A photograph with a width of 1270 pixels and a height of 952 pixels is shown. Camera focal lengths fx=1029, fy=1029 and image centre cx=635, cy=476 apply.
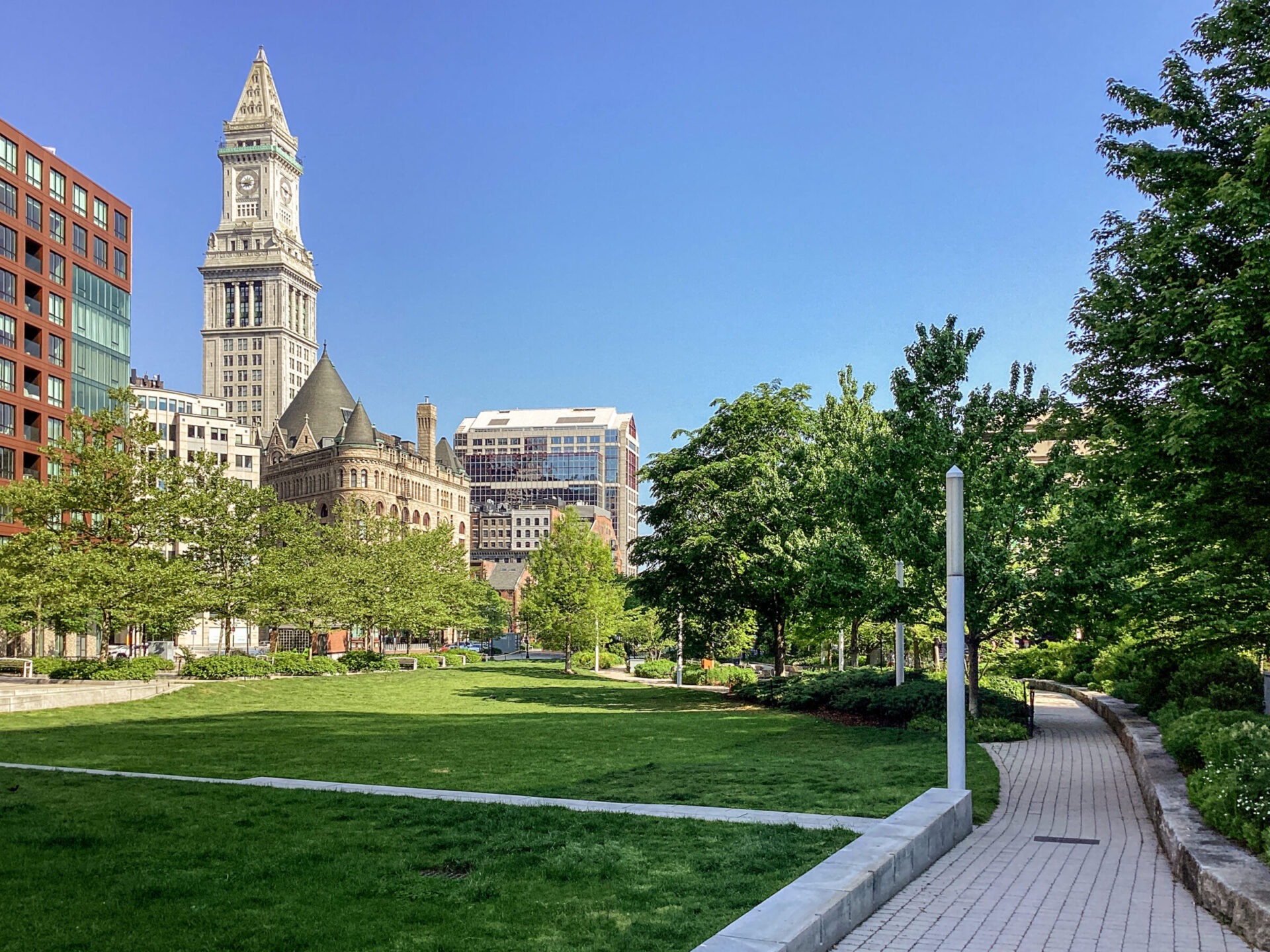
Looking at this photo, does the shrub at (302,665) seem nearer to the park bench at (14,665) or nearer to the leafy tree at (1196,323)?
the park bench at (14,665)

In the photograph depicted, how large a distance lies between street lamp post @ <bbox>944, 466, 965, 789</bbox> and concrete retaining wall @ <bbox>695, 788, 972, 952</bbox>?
36.0 inches

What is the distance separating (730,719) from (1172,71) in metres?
18.8

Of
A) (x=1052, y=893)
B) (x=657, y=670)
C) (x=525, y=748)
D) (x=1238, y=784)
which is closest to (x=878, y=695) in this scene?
(x=525, y=748)

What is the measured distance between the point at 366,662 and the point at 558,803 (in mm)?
44898

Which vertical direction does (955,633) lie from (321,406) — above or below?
below

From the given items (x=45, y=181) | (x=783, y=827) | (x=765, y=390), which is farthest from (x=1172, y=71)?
(x=45, y=181)

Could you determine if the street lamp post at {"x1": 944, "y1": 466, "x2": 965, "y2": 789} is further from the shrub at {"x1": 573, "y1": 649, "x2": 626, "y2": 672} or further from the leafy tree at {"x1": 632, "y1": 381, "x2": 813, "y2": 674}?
the shrub at {"x1": 573, "y1": 649, "x2": 626, "y2": 672}

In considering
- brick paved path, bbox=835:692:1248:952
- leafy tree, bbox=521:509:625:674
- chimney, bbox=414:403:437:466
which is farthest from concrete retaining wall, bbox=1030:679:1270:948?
chimney, bbox=414:403:437:466

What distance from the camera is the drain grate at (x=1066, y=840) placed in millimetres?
12062

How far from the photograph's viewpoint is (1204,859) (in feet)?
30.6

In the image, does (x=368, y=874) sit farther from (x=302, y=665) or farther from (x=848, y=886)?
(x=302, y=665)

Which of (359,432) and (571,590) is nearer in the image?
(571,590)

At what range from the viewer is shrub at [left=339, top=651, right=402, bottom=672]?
55375mm

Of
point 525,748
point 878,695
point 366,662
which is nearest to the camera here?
point 525,748
